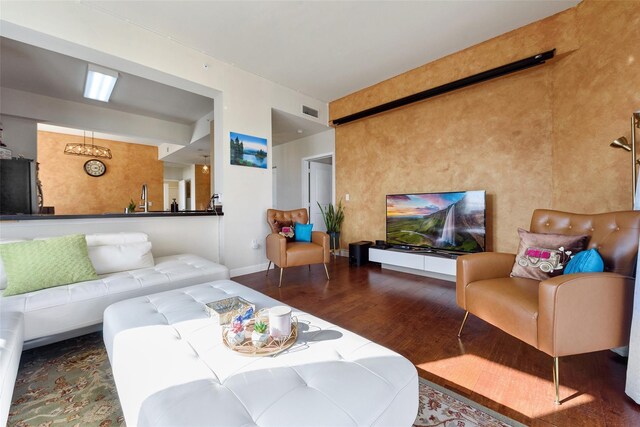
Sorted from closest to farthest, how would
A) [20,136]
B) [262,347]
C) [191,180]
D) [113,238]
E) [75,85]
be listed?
1. [262,347]
2. [113,238]
3. [75,85]
4. [20,136]
5. [191,180]

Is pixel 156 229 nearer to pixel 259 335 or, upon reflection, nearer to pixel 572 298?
pixel 259 335

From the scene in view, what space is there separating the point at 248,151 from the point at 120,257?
2.10 metres

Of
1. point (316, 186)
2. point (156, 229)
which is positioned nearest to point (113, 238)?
point (156, 229)

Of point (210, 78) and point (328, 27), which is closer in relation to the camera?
point (328, 27)

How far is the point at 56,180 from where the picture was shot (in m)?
5.86

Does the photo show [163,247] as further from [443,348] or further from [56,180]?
[56,180]

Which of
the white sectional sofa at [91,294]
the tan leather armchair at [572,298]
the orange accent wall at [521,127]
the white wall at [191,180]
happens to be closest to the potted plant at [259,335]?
the white sectional sofa at [91,294]

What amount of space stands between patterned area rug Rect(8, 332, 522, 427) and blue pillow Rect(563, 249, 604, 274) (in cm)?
96

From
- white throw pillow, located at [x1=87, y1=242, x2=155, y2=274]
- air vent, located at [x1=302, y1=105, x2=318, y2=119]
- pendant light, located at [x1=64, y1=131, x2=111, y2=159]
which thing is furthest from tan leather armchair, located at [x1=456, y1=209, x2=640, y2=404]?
pendant light, located at [x1=64, y1=131, x2=111, y2=159]

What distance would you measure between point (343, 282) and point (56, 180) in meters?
6.95

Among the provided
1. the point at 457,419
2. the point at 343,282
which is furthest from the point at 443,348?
the point at 343,282

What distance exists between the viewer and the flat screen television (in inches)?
124

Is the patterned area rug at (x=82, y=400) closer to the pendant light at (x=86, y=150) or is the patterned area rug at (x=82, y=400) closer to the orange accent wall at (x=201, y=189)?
the pendant light at (x=86, y=150)

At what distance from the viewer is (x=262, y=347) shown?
3.46ft
